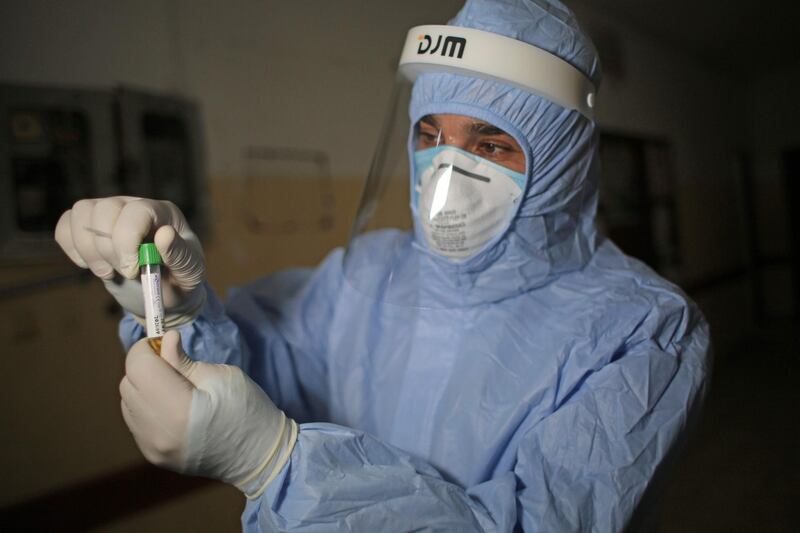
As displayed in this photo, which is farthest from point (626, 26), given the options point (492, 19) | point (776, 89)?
point (492, 19)

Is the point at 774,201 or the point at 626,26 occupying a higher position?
the point at 626,26

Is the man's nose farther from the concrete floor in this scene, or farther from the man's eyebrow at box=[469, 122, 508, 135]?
the concrete floor

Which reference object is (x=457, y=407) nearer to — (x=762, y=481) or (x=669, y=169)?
(x=762, y=481)

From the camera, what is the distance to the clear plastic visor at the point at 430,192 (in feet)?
2.89

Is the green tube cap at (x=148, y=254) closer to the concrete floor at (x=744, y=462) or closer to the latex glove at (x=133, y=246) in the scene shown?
the latex glove at (x=133, y=246)

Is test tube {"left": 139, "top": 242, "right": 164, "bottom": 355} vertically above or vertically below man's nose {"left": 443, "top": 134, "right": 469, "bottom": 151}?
below

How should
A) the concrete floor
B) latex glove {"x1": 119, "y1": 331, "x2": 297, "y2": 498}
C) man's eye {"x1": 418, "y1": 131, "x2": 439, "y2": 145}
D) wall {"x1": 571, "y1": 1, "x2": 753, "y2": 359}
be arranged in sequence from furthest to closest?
wall {"x1": 571, "y1": 1, "x2": 753, "y2": 359}, the concrete floor, man's eye {"x1": 418, "y1": 131, "x2": 439, "y2": 145}, latex glove {"x1": 119, "y1": 331, "x2": 297, "y2": 498}

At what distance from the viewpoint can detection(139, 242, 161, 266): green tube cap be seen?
61cm

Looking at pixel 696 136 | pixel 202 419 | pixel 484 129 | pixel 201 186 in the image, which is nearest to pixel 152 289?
pixel 202 419

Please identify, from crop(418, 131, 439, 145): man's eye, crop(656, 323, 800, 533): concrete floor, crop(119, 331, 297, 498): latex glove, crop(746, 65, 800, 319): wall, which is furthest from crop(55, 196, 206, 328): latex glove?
crop(746, 65, 800, 319): wall

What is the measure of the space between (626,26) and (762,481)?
8.51 ft

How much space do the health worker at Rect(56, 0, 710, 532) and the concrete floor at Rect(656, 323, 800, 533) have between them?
537 millimetres

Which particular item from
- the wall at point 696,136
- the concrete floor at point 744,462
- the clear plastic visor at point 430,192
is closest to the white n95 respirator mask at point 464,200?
the clear plastic visor at point 430,192

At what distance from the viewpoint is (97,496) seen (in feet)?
5.53
